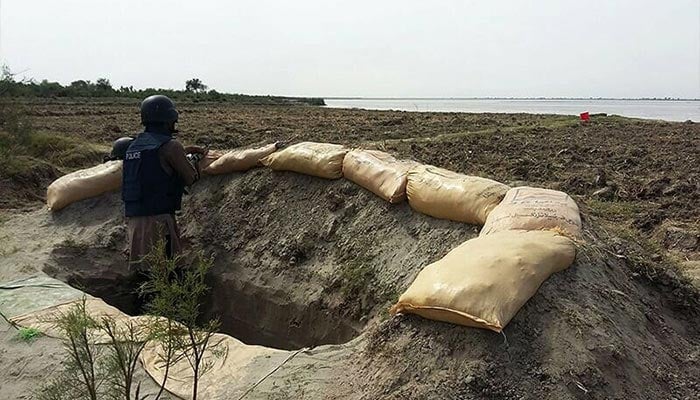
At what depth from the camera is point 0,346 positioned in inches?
157

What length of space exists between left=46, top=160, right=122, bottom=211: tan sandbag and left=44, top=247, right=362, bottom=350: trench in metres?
0.91

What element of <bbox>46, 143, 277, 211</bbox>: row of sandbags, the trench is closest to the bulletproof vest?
the trench

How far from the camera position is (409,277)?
4578mm

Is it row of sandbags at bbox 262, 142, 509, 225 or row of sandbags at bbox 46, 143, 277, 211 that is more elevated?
row of sandbags at bbox 262, 142, 509, 225

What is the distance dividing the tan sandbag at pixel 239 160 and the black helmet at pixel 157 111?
4.30 ft

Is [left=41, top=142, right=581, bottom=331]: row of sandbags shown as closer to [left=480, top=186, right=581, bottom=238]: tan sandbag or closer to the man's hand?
[left=480, top=186, right=581, bottom=238]: tan sandbag

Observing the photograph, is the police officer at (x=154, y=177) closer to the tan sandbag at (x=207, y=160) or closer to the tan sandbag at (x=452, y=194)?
the tan sandbag at (x=207, y=160)

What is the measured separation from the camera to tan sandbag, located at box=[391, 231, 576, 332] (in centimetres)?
304

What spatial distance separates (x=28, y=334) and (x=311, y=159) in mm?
2856

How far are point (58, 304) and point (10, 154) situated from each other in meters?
5.61

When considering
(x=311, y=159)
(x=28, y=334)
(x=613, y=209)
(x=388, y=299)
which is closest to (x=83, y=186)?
(x=311, y=159)

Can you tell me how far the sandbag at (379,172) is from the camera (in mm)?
5117

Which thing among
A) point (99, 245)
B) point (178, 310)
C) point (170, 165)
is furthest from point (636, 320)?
point (99, 245)

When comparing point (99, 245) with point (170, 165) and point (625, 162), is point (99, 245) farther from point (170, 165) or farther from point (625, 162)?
point (625, 162)
